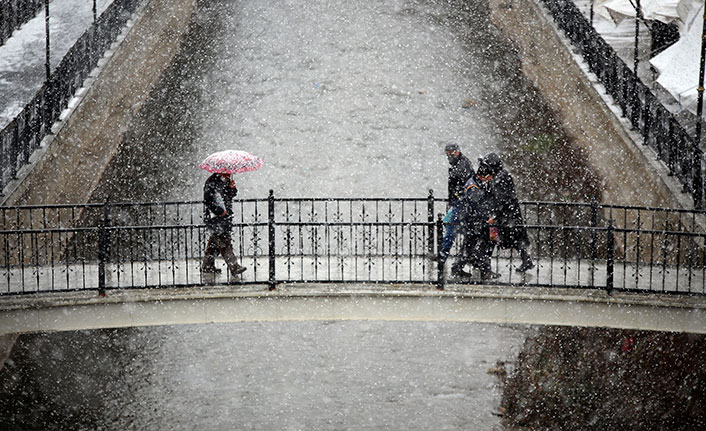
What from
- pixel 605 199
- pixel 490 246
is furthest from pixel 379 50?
pixel 490 246

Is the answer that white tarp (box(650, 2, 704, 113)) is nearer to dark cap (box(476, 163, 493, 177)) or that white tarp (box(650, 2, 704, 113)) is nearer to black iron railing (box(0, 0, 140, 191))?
dark cap (box(476, 163, 493, 177))

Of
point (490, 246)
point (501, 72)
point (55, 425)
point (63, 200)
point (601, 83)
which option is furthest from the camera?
point (501, 72)

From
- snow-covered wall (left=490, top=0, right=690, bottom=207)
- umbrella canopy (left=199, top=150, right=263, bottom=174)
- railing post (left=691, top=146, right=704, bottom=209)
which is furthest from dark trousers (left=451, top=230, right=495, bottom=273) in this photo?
snow-covered wall (left=490, top=0, right=690, bottom=207)

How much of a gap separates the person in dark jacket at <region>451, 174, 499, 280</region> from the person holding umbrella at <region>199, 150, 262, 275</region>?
3114 millimetres

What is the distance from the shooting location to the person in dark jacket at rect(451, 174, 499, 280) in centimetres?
1591

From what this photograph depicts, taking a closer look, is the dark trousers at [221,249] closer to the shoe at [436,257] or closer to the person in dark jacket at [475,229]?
the shoe at [436,257]

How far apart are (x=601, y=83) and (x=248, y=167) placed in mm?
11221

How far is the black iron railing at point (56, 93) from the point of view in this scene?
2101 centimetres

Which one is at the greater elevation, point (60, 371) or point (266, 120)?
point (266, 120)

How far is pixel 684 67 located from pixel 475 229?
9.82m

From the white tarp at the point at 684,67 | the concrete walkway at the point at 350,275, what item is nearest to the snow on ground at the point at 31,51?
the concrete walkway at the point at 350,275

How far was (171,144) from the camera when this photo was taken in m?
27.3

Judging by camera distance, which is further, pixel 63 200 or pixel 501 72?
pixel 501 72

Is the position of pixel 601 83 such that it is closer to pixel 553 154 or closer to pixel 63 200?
pixel 553 154
